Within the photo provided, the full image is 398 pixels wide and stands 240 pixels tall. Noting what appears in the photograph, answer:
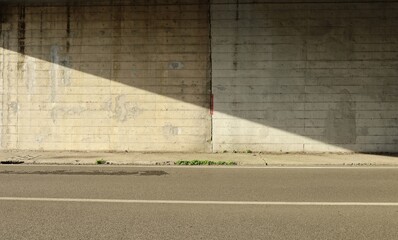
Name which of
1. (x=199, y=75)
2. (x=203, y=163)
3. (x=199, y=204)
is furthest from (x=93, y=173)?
(x=199, y=75)

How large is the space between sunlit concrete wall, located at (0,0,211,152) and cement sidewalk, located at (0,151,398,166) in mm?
837

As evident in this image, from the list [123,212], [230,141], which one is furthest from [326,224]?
[230,141]

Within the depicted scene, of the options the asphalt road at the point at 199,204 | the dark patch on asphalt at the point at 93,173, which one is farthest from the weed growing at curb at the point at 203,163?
the dark patch on asphalt at the point at 93,173

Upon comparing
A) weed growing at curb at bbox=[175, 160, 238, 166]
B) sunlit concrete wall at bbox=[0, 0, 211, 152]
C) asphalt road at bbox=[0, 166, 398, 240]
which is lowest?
asphalt road at bbox=[0, 166, 398, 240]

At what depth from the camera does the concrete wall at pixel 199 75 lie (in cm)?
1402

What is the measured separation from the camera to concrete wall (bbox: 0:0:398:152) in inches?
552

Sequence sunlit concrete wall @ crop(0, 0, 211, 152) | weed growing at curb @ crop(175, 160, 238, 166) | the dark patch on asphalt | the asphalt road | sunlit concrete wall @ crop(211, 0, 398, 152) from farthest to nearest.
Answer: sunlit concrete wall @ crop(0, 0, 211, 152) < sunlit concrete wall @ crop(211, 0, 398, 152) < weed growing at curb @ crop(175, 160, 238, 166) < the dark patch on asphalt < the asphalt road

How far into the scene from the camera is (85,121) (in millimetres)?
14711

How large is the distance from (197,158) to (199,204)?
5898 millimetres

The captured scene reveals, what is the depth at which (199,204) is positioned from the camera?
22.2 ft

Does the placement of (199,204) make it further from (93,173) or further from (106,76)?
(106,76)

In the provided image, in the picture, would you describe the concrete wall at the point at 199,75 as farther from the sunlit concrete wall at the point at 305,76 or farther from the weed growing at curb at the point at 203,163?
the weed growing at curb at the point at 203,163

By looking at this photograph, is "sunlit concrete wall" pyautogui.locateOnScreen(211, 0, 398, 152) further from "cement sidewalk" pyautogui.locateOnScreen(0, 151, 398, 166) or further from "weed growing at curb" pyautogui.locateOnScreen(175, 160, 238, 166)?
"weed growing at curb" pyautogui.locateOnScreen(175, 160, 238, 166)

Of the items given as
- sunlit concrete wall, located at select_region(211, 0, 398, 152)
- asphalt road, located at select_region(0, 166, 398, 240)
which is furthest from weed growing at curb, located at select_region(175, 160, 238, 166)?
sunlit concrete wall, located at select_region(211, 0, 398, 152)
